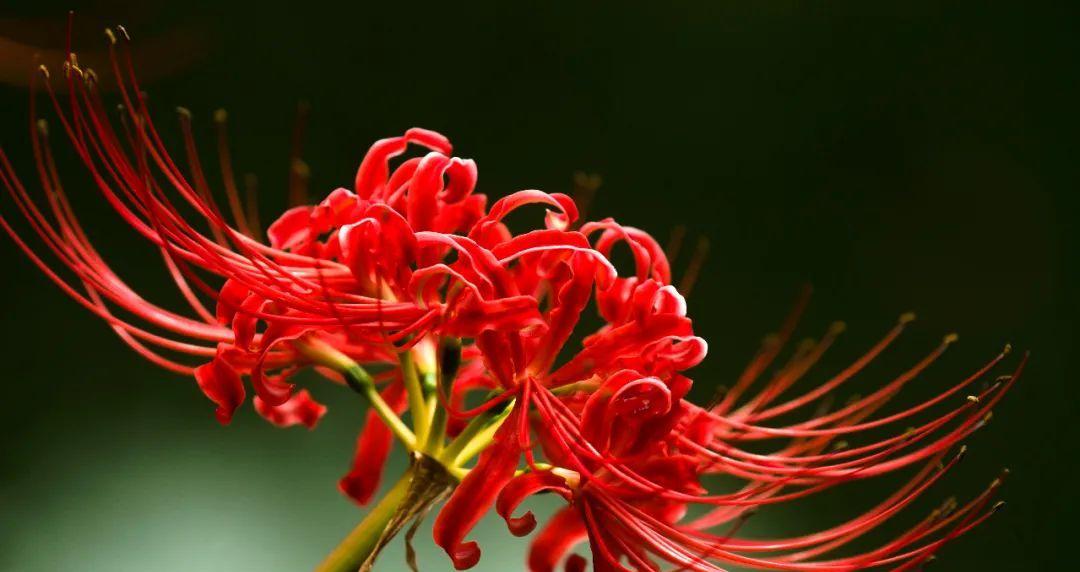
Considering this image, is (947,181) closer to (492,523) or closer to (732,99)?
(732,99)

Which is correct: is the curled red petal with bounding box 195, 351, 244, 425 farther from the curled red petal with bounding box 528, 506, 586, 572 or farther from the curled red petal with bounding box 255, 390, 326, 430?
the curled red petal with bounding box 528, 506, 586, 572

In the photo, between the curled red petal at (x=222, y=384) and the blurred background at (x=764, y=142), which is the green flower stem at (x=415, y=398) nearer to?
the curled red petal at (x=222, y=384)

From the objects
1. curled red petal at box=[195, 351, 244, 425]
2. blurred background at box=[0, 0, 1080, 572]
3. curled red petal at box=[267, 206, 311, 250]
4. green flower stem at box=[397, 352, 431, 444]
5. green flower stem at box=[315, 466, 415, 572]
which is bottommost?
green flower stem at box=[315, 466, 415, 572]

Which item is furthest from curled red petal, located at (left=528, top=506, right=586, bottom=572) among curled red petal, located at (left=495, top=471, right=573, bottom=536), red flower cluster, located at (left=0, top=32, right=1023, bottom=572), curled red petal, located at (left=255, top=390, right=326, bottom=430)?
curled red petal, located at (left=255, top=390, right=326, bottom=430)

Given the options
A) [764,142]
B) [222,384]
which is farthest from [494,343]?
[764,142]

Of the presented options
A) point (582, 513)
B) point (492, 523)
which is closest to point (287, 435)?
point (492, 523)

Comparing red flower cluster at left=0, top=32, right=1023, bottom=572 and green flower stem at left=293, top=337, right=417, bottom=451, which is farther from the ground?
red flower cluster at left=0, top=32, right=1023, bottom=572

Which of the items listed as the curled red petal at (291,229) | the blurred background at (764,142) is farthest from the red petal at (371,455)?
the blurred background at (764,142)
